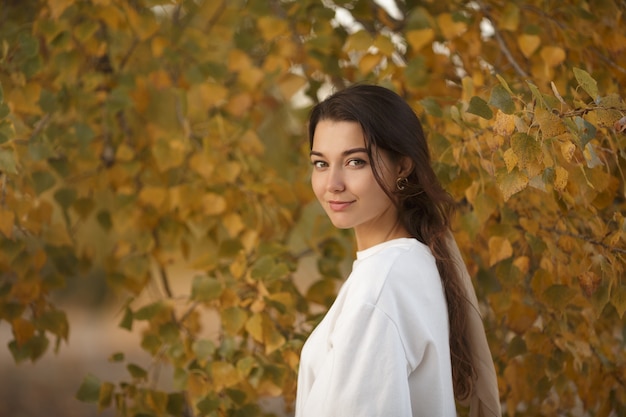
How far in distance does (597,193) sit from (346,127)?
0.50 m

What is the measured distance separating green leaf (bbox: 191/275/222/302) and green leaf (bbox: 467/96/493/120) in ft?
2.81

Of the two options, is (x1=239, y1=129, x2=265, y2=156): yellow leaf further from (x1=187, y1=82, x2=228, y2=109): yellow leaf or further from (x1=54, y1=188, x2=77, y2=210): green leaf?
(x1=54, y1=188, x2=77, y2=210): green leaf

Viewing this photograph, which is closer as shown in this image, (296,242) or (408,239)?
(408,239)

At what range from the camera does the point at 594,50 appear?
1.88 metres

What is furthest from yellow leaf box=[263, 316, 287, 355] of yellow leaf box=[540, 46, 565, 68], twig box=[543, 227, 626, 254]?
yellow leaf box=[540, 46, 565, 68]

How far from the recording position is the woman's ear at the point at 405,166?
136 cm

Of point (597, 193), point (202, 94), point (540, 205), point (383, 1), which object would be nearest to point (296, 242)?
point (202, 94)

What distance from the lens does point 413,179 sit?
1381mm

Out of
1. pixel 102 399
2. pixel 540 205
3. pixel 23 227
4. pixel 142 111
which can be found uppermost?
pixel 142 111

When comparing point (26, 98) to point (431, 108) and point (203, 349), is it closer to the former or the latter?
point (203, 349)

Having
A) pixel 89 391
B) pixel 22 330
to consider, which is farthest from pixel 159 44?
pixel 89 391

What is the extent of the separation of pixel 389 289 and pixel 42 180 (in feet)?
4.13

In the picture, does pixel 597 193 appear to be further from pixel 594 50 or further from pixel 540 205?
pixel 594 50

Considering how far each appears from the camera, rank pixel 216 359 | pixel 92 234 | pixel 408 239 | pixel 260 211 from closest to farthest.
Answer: pixel 408 239
pixel 216 359
pixel 260 211
pixel 92 234
